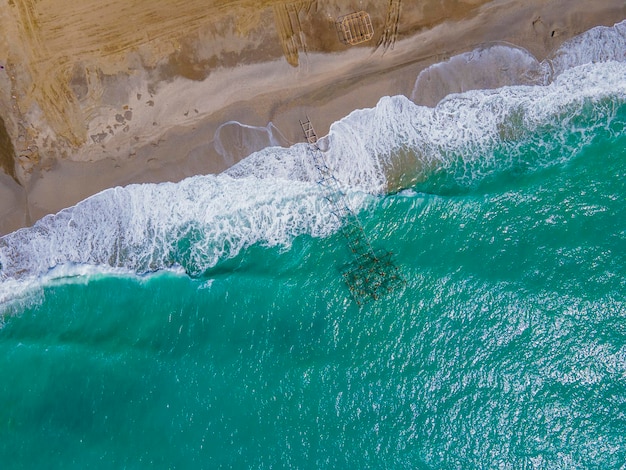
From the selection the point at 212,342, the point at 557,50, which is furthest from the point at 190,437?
the point at 557,50

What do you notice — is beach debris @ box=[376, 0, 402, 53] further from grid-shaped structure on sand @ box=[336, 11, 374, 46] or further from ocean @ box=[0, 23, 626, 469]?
ocean @ box=[0, 23, 626, 469]

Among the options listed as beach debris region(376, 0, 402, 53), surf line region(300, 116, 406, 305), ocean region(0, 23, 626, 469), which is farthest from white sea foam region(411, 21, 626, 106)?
surf line region(300, 116, 406, 305)

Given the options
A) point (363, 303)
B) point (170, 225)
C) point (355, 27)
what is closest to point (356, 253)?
point (363, 303)

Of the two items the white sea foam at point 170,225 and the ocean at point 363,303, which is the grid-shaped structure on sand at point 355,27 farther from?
the white sea foam at point 170,225

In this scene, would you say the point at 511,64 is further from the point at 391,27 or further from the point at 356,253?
the point at 356,253

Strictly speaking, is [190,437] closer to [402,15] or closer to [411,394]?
[411,394]
